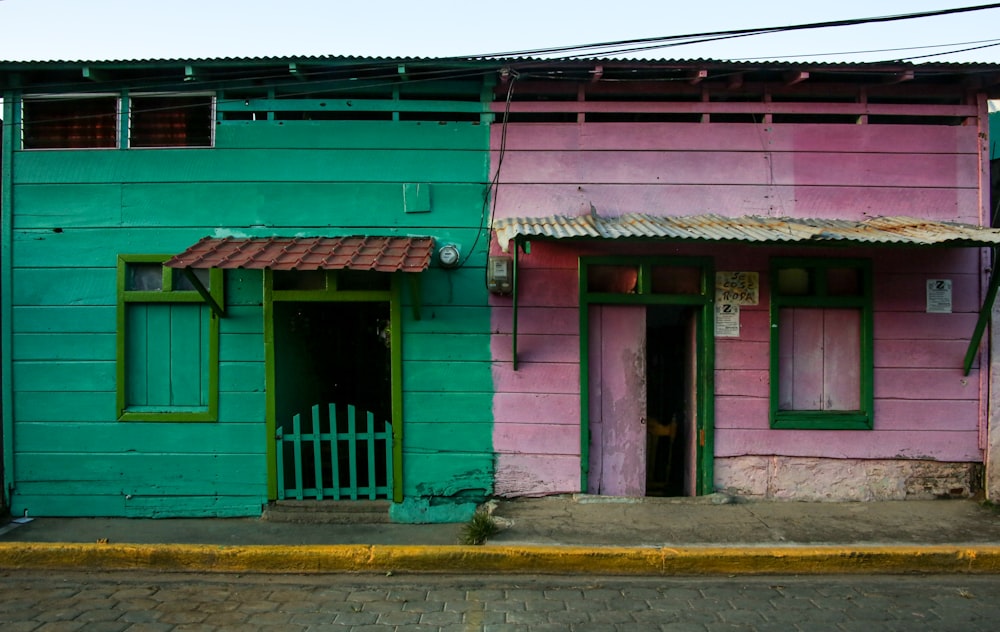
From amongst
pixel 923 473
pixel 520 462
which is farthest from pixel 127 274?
pixel 923 473

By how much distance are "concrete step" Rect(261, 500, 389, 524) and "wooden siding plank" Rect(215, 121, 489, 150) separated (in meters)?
3.61

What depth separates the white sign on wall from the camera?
6531 millimetres

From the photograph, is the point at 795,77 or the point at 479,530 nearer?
the point at 479,530

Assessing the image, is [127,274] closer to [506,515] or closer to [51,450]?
[51,450]

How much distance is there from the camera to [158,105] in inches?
267

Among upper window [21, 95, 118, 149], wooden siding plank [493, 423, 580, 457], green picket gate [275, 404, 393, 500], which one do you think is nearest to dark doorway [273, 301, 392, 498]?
green picket gate [275, 404, 393, 500]

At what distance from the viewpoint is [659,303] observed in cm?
655

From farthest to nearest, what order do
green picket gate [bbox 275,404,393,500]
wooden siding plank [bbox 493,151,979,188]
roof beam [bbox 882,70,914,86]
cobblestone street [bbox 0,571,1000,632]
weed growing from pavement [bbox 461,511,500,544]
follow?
1. wooden siding plank [bbox 493,151,979,188]
2. green picket gate [bbox 275,404,393,500]
3. roof beam [bbox 882,70,914,86]
4. weed growing from pavement [bbox 461,511,500,544]
5. cobblestone street [bbox 0,571,1000,632]

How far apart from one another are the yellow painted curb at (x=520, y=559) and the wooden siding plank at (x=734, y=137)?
3.87 metres

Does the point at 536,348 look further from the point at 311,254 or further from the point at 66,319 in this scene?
the point at 66,319

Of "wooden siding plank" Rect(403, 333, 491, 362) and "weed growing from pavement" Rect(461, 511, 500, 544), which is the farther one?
"wooden siding plank" Rect(403, 333, 491, 362)

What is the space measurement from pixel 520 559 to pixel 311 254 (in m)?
3.25

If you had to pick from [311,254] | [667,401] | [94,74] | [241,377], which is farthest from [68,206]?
[667,401]

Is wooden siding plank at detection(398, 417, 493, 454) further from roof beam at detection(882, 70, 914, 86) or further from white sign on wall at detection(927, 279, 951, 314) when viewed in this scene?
roof beam at detection(882, 70, 914, 86)
